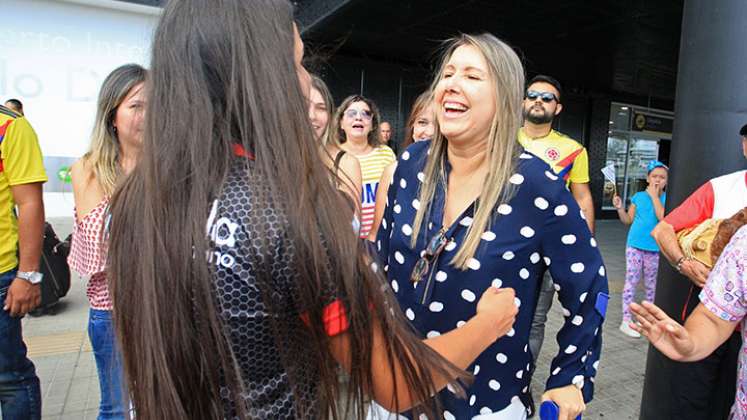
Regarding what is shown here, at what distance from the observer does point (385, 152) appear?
3.70 m

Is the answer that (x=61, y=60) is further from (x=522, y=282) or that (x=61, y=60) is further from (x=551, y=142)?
(x=522, y=282)

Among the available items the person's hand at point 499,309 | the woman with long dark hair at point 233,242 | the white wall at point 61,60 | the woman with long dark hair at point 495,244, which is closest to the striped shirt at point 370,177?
the woman with long dark hair at point 495,244

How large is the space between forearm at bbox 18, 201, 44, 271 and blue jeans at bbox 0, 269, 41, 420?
0.11 m

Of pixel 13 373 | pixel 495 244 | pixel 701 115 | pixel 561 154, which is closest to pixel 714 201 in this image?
pixel 701 115

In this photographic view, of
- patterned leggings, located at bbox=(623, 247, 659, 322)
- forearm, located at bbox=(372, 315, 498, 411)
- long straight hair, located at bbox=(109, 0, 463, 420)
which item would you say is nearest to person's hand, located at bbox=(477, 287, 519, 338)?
forearm, located at bbox=(372, 315, 498, 411)

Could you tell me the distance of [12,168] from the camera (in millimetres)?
2225

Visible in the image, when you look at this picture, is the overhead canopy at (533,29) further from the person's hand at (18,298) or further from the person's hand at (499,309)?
the person's hand at (499,309)

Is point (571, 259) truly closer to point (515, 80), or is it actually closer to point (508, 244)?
point (508, 244)

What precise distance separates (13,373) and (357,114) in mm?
2696

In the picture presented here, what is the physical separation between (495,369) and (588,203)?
2290mm

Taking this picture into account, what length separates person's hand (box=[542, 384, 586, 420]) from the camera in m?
1.46

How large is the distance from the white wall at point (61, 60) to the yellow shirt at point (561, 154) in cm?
777

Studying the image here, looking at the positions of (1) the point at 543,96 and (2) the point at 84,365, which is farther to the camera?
(2) the point at 84,365

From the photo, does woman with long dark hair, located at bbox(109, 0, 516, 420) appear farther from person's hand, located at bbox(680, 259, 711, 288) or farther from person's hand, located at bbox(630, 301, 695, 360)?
person's hand, located at bbox(680, 259, 711, 288)
